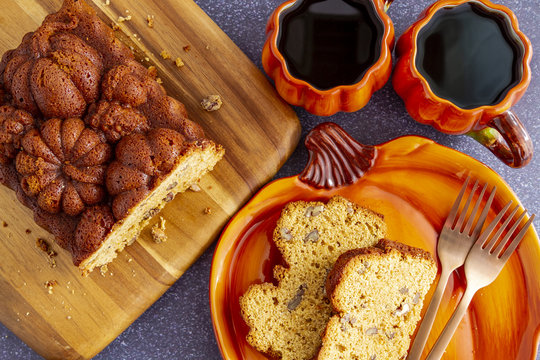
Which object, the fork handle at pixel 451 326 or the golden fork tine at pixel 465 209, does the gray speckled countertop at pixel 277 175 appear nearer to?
the golden fork tine at pixel 465 209

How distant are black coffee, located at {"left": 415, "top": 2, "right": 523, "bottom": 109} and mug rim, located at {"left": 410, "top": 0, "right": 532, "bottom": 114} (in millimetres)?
20

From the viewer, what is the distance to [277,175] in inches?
95.4

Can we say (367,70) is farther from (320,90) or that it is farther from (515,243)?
(515,243)

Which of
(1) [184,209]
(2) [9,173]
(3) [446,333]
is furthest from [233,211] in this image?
(3) [446,333]

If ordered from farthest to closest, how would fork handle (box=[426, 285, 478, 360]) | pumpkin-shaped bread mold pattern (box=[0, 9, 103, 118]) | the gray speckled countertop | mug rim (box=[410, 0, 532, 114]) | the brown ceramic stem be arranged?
1. the gray speckled countertop
2. the brown ceramic stem
3. fork handle (box=[426, 285, 478, 360])
4. mug rim (box=[410, 0, 532, 114])
5. pumpkin-shaped bread mold pattern (box=[0, 9, 103, 118])

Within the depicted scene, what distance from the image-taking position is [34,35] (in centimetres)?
194

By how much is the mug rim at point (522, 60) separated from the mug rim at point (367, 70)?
12 centimetres

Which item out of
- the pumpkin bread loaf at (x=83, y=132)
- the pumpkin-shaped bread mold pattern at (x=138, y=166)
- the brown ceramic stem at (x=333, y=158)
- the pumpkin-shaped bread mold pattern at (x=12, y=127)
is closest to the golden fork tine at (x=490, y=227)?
the brown ceramic stem at (x=333, y=158)

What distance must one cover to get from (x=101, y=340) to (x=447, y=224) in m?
1.81

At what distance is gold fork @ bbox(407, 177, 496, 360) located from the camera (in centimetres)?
218

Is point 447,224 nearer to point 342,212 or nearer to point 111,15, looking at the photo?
point 342,212

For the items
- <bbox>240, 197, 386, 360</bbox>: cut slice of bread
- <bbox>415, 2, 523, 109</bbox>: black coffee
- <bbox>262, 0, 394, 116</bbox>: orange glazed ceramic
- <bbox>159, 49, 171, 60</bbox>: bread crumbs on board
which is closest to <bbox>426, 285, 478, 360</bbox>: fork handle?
<bbox>240, 197, 386, 360</bbox>: cut slice of bread

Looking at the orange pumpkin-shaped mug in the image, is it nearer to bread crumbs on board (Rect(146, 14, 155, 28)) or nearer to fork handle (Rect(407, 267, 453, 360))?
fork handle (Rect(407, 267, 453, 360))

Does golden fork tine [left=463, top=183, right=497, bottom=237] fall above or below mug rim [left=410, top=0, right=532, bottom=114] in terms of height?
below
